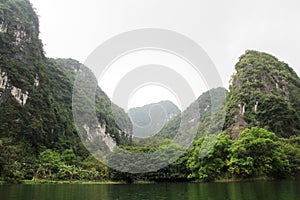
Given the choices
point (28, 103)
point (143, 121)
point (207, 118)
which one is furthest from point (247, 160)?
point (28, 103)

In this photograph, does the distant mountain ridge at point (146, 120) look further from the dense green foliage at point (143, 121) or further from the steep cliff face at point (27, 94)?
the steep cliff face at point (27, 94)

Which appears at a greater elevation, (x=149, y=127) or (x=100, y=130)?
(x=100, y=130)

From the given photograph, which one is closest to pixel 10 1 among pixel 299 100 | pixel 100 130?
pixel 100 130

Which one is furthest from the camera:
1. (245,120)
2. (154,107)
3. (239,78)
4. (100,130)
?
(100,130)

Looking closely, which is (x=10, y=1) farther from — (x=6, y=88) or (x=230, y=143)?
(x=230, y=143)

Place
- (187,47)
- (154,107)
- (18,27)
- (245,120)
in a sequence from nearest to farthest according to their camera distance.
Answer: (187,47)
(154,107)
(245,120)
(18,27)

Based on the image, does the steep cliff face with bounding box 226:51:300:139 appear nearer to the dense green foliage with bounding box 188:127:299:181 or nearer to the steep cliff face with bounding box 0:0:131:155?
the dense green foliage with bounding box 188:127:299:181

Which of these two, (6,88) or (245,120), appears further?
(6,88)

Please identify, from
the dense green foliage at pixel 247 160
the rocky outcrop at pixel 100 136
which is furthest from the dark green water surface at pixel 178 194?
the rocky outcrop at pixel 100 136
